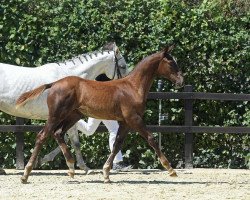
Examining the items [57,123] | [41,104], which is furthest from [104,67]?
[57,123]

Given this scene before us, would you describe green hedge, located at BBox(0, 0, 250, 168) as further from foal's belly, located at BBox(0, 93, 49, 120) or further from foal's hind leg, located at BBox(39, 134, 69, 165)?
foal's belly, located at BBox(0, 93, 49, 120)

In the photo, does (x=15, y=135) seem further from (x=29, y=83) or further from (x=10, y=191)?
(x=10, y=191)

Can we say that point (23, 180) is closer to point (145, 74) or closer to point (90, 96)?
point (90, 96)

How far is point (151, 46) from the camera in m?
14.6

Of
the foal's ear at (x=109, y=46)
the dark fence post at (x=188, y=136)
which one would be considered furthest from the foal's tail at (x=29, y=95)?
the dark fence post at (x=188, y=136)

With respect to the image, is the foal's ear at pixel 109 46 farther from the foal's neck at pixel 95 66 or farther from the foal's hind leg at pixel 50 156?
the foal's hind leg at pixel 50 156

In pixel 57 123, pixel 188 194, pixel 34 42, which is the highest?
pixel 34 42

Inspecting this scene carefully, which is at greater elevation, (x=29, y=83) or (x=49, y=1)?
(x=49, y=1)

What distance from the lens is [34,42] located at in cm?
1459

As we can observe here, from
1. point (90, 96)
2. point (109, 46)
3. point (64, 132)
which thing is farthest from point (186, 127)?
point (90, 96)

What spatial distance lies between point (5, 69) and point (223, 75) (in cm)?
403

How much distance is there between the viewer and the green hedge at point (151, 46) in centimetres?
1452

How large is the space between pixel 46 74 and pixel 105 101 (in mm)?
1706

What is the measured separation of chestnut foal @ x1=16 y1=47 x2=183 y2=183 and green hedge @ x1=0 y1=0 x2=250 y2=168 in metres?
2.77
